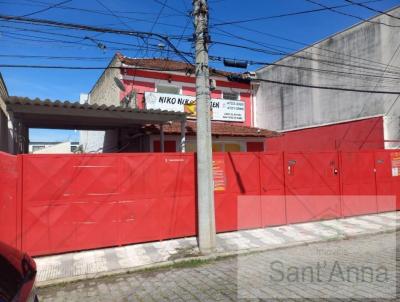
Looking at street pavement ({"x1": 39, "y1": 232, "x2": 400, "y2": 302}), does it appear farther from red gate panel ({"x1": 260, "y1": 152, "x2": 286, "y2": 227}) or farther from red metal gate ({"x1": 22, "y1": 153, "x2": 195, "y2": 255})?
red gate panel ({"x1": 260, "y1": 152, "x2": 286, "y2": 227})

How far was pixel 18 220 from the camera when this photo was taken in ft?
25.2

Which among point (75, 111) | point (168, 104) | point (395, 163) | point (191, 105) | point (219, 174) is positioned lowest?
point (219, 174)

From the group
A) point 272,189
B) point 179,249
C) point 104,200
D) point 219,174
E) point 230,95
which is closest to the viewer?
point 179,249

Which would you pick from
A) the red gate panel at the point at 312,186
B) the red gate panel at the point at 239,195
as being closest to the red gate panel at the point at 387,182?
the red gate panel at the point at 312,186

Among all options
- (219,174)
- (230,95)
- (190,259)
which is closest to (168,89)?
(230,95)

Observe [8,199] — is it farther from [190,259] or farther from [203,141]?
[203,141]

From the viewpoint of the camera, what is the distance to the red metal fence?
784 centimetres

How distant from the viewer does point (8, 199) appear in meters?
7.55

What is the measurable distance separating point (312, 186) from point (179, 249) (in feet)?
16.5

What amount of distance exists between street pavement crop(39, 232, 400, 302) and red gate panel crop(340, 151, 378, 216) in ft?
13.2

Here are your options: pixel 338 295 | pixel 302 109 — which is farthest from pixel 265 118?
pixel 338 295

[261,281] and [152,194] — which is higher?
[152,194]

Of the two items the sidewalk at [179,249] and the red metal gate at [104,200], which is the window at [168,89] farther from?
the sidewalk at [179,249]

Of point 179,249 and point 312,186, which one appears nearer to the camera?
point 179,249
